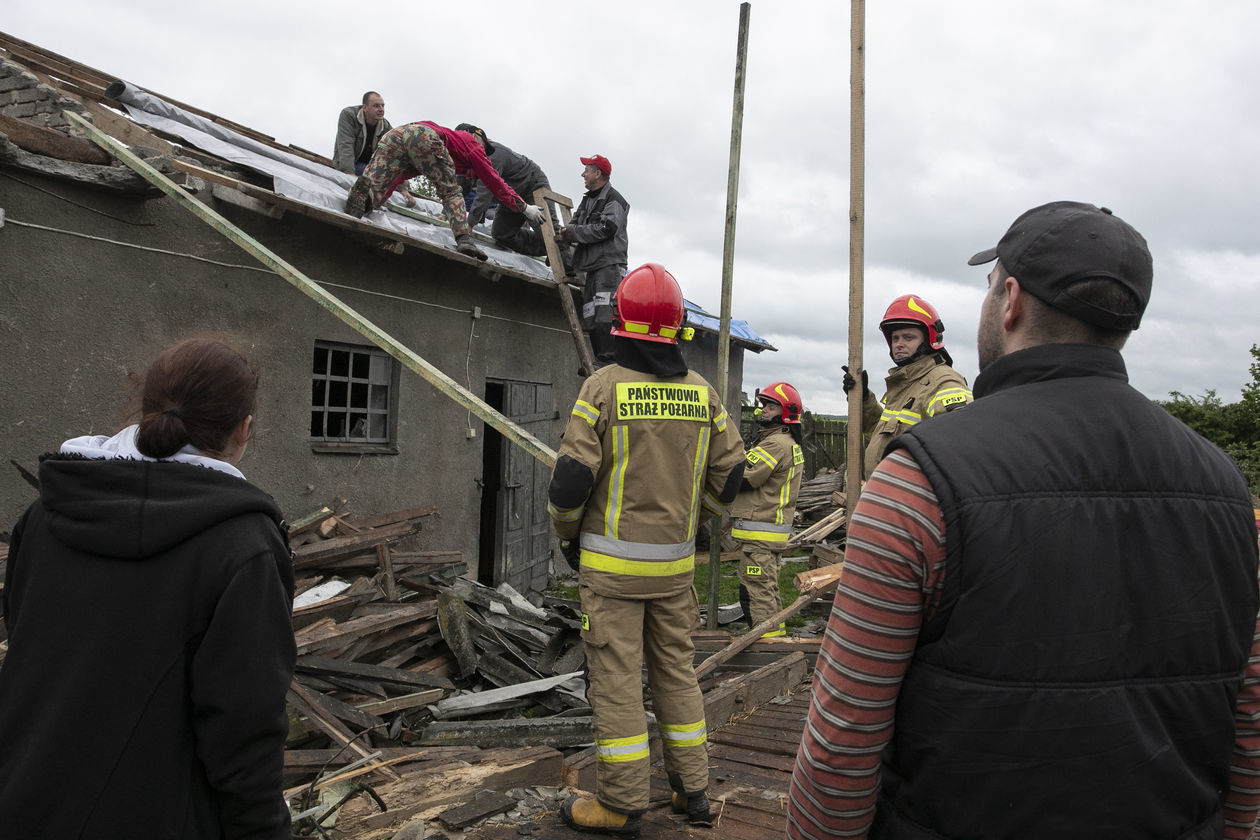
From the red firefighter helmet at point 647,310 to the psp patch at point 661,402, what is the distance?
22 centimetres

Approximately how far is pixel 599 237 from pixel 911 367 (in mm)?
4239

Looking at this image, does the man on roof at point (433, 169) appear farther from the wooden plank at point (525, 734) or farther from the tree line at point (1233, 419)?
the tree line at point (1233, 419)

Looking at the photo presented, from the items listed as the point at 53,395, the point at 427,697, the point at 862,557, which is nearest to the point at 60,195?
the point at 53,395

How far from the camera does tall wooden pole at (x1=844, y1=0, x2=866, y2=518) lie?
163 inches

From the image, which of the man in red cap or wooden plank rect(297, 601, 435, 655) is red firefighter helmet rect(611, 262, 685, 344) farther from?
the man in red cap

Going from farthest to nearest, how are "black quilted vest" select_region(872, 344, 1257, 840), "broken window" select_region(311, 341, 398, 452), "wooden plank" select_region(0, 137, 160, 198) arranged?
"broken window" select_region(311, 341, 398, 452)
"wooden plank" select_region(0, 137, 160, 198)
"black quilted vest" select_region(872, 344, 1257, 840)

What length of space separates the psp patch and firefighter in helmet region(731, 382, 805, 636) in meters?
4.05

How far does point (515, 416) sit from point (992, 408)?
339 inches

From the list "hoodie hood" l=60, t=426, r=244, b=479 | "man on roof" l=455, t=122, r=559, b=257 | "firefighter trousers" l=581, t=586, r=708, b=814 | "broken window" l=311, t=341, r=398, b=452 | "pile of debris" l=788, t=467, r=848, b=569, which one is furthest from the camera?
"pile of debris" l=788, t=467, r=848, b=569

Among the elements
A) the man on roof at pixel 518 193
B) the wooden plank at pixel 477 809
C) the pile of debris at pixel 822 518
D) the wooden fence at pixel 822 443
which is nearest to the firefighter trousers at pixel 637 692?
the wooden plank at pixel 477 809

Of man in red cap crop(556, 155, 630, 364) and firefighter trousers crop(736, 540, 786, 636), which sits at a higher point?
man in red cap crop(556, 155, 630, 364)

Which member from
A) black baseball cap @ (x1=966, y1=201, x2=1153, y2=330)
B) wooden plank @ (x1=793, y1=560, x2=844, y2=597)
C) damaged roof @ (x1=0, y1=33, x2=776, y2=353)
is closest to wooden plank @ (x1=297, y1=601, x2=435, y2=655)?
wooden plank @ (x1=793, y1=560, x2=844, y2=597)

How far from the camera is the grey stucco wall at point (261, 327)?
5453mm

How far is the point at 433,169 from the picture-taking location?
8094 mm
